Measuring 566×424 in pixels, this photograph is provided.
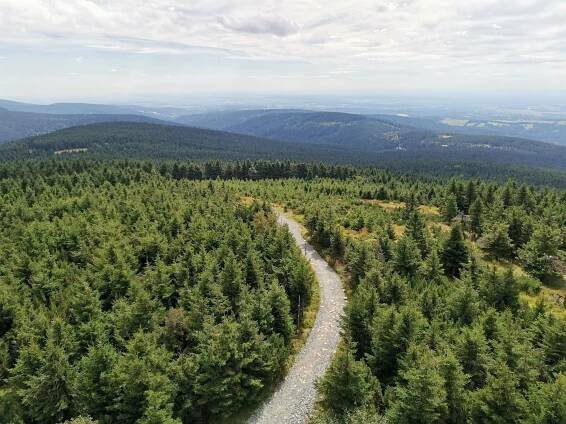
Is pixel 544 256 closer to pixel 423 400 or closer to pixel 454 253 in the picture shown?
pixel 454 253

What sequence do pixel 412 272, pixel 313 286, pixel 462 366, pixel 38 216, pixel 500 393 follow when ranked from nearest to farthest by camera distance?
pixel 500 393 → pixel 462 366 → pixel 412 272 → pixel 313 286 → pixel 38 216

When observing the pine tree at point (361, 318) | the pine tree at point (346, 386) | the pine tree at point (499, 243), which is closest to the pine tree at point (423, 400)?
the pine tree at point (346, 386)

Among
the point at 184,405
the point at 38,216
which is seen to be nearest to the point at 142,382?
the point at 184,405

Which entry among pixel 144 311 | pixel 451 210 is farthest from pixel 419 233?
pixel 144 311

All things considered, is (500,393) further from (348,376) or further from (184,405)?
(184,405)

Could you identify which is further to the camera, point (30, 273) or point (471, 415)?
point (30, 273)

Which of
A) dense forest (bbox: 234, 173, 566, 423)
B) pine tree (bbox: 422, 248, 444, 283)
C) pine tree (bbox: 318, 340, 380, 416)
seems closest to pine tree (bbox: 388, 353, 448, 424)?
dense forest (bbox: 234, 173, 566, 423)

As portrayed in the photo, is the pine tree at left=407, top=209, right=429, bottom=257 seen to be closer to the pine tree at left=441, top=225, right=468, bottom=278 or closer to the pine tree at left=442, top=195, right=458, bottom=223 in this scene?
the pine tree at left=441, top=225, right=468, bottom=278
